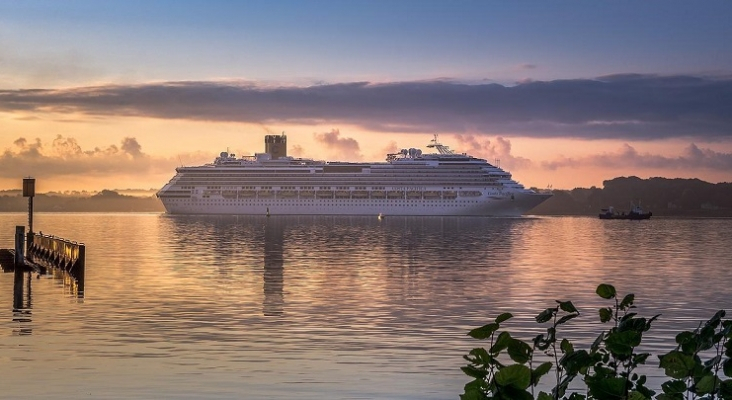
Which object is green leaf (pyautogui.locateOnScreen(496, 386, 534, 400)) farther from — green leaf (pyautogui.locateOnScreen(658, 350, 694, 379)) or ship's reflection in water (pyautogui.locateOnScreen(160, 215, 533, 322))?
ship's reflection in water (pyautogui.locateOnScreen(160, 215, 533, 322))

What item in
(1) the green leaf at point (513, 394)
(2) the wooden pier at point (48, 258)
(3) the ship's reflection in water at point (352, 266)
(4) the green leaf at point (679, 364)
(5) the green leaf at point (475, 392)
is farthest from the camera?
(2) the wooden pier at point (48, 258)

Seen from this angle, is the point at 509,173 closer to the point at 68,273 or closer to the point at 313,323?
the point at 68,273

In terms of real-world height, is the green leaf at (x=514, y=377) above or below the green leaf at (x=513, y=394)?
above

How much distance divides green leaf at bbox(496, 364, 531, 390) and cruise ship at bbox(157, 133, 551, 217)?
154655mm

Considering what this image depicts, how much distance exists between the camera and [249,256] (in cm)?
5047

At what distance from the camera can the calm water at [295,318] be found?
15227mm

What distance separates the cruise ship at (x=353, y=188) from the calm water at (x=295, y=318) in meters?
114

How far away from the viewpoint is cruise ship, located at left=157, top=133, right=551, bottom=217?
532 feet

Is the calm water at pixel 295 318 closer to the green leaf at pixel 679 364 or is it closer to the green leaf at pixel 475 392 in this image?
the green leaf at pixel 679 364

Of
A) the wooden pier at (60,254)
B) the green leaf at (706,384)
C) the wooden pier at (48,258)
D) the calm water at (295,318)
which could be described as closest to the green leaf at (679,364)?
the green leaf at (706,384)

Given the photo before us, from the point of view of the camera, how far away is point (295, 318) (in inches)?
917

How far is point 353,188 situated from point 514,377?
530ft

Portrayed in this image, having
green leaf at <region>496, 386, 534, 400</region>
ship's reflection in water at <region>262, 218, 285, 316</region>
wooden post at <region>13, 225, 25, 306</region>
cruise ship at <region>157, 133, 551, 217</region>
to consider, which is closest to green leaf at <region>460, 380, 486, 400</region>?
green leaf at <region>496, 386, 534, 400</region>

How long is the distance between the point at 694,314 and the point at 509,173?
139 m
